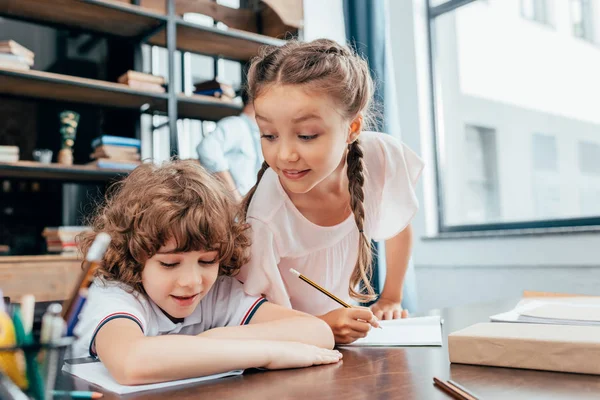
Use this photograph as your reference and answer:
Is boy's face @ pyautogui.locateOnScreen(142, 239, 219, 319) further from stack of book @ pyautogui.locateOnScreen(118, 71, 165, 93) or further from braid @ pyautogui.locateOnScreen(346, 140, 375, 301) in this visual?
stack of book @ pyautogui.locateOnScreen(118, 71, 165, 93)

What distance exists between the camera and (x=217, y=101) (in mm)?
2705

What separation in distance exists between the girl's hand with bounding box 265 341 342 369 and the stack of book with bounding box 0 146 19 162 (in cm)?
201

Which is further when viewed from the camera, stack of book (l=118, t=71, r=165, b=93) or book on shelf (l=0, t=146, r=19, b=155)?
stack of book (l=118, t=71, r=165, b=93)

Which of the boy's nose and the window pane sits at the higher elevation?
the window pane

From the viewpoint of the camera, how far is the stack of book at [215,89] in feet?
9.07

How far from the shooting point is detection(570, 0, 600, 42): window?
2852mm

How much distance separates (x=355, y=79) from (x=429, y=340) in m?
0.57

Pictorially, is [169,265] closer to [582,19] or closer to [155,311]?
[155,311]

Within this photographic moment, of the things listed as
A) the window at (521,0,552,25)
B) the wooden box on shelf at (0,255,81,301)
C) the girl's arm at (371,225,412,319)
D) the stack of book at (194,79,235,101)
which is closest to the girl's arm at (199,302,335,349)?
the girl's arm at (371,225,412,319)

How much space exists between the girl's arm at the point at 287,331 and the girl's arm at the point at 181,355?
2.5 inches

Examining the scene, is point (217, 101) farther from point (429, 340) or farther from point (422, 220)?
point (429, 340)

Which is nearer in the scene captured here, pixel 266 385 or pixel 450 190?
pixel 266 385

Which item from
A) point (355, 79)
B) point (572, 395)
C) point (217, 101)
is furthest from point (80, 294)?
point (217, 101)

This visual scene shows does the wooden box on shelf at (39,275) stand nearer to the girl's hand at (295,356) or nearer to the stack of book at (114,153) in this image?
the stack of book at (114,153)
